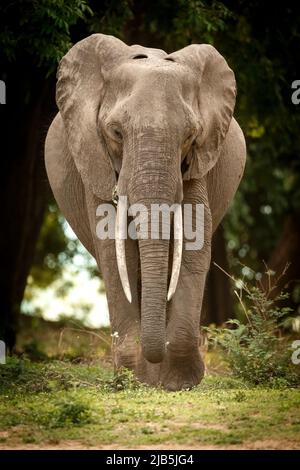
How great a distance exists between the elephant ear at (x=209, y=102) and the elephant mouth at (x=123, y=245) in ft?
2.01

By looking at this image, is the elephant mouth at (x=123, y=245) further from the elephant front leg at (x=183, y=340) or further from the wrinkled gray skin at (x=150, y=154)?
the elephant front leg at (x=183, y=340)

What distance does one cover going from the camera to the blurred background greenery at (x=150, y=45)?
46.5ft

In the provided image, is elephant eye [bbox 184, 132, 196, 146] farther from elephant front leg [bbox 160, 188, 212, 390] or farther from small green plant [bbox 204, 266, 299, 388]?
Result: small green plant [bbox 204, 266, 299, 388]

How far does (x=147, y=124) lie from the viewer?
9656 millimetres

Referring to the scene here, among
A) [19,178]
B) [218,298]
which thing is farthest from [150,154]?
[218,298]

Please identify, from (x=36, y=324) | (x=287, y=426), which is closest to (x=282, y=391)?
(x=287, y=426)

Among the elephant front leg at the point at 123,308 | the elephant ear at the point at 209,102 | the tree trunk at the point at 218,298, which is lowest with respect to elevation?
the elephant front leg at the point at 123,308

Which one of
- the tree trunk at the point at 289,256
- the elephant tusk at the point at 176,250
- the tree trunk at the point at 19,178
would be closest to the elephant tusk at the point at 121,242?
the elephant tusk at the point at 176,250

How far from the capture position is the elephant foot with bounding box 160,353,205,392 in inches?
405

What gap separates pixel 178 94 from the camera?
9.89m

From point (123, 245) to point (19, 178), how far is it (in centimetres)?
716

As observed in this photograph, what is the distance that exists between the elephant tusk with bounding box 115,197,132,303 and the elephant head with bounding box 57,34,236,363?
0.04 feet

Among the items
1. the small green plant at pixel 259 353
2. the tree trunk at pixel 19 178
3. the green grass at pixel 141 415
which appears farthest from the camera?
the tree trunk at pixel 19 178

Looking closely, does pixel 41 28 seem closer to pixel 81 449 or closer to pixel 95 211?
pixel 95 211
